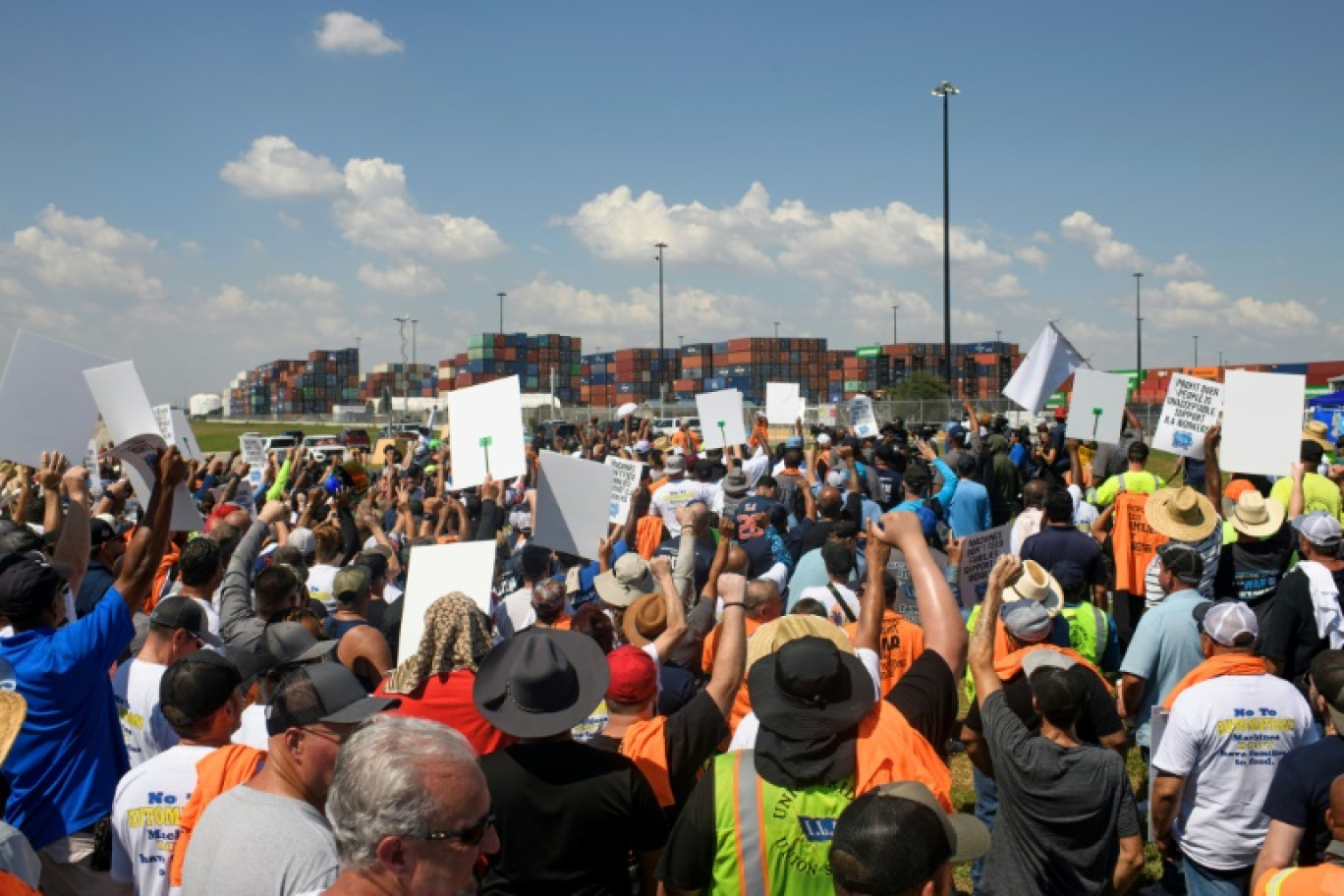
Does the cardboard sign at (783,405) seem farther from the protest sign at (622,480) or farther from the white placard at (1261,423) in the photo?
the white placard at (1261,423)

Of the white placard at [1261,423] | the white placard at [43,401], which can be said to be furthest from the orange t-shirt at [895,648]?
the white placard at [1261,423]

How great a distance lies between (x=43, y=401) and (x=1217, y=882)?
553 cm

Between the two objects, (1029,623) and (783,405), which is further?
(783,405)

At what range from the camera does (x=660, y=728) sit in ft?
10.9

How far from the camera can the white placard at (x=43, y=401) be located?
16.2 ft

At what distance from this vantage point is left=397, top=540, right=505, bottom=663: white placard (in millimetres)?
4977

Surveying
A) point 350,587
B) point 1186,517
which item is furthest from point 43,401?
point 1186,517

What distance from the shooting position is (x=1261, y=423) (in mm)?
7961

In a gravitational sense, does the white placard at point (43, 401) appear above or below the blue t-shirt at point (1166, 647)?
above

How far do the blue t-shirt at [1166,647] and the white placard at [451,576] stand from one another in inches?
124

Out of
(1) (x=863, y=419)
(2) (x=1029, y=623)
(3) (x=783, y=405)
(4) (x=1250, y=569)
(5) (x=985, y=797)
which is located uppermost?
(3) (x=783, y=405)

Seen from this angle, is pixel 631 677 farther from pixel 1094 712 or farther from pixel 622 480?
pixel 622 480

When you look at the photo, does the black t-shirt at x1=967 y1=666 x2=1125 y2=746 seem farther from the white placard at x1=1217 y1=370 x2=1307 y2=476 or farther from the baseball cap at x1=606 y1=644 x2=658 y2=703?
the white placard at x1=1217 y1=370 x2=1307 y2=476

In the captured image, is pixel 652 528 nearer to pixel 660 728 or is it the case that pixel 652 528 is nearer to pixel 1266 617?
pixel 1266 617
